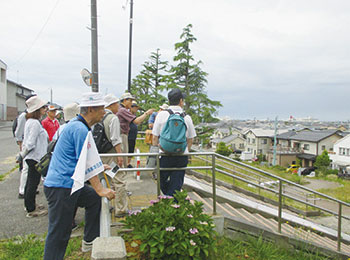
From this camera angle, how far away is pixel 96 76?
785 centimetres

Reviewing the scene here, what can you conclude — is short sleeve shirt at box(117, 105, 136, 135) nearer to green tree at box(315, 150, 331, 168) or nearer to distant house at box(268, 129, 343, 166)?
green tree at box(315, 150, 331, 168)

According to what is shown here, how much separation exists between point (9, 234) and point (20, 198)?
5.27 ft

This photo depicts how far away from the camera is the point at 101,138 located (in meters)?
3.60

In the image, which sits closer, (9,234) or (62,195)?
(62,195)

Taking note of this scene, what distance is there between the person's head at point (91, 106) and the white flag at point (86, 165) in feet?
0.62

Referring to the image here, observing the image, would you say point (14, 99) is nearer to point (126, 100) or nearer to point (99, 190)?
point (126, 100)

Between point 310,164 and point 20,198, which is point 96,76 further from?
point 310,164

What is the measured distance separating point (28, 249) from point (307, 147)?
49.3 m

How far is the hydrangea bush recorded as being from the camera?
2502 mm

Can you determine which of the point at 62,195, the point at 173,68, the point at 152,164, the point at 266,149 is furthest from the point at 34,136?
the point at 266,149

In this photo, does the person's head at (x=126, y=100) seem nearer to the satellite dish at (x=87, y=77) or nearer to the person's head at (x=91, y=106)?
the person's head at (x=91, y=106)

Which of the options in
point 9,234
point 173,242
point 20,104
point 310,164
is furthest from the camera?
point 310,164

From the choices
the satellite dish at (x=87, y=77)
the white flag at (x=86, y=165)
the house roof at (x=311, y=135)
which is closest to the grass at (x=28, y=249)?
the white flag at (x=86, y=165)

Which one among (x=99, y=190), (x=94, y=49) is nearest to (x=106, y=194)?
(x=99, y=190)
